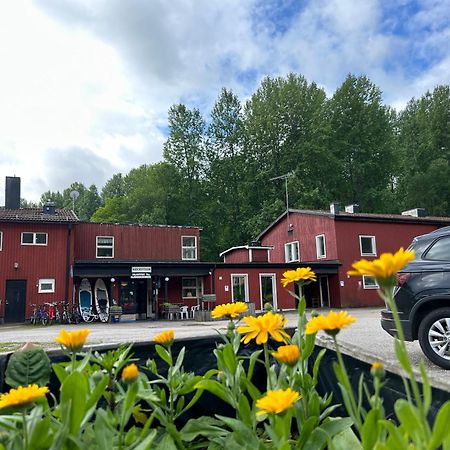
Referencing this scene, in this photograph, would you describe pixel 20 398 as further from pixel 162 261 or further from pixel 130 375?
pixel 162 261

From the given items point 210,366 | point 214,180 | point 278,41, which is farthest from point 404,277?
point 214,180

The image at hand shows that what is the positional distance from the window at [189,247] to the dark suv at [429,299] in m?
19.9

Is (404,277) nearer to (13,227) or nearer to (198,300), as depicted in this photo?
(198,300)

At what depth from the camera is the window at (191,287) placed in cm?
2242

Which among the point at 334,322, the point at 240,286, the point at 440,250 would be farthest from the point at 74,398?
the point at 240,286

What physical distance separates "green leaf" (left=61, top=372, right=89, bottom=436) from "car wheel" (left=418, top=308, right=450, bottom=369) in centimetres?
501

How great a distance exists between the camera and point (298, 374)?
1.71 meters

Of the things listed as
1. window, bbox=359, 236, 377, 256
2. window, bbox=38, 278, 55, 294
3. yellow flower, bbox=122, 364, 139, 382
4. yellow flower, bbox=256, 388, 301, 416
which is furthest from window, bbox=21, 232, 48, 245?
yellow flower, bbox=256, 388, 301, 416

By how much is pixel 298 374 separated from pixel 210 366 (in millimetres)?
1194

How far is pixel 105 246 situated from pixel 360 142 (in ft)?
92.6

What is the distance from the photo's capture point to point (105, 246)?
23297mm

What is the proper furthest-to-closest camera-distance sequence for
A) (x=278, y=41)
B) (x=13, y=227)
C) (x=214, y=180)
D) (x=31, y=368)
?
(x=214, y=180) < (x=13, y=227) < (x=278, y=41) < (x=31, y=368)

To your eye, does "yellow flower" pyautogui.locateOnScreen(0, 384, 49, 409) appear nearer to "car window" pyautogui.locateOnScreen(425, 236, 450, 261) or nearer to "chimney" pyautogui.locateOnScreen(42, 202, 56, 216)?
"car window" pyautogui.locateOnScreen(425, 236, 450, 261)

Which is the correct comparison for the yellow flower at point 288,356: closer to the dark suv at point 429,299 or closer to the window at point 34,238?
the dark suv at point 429,299
